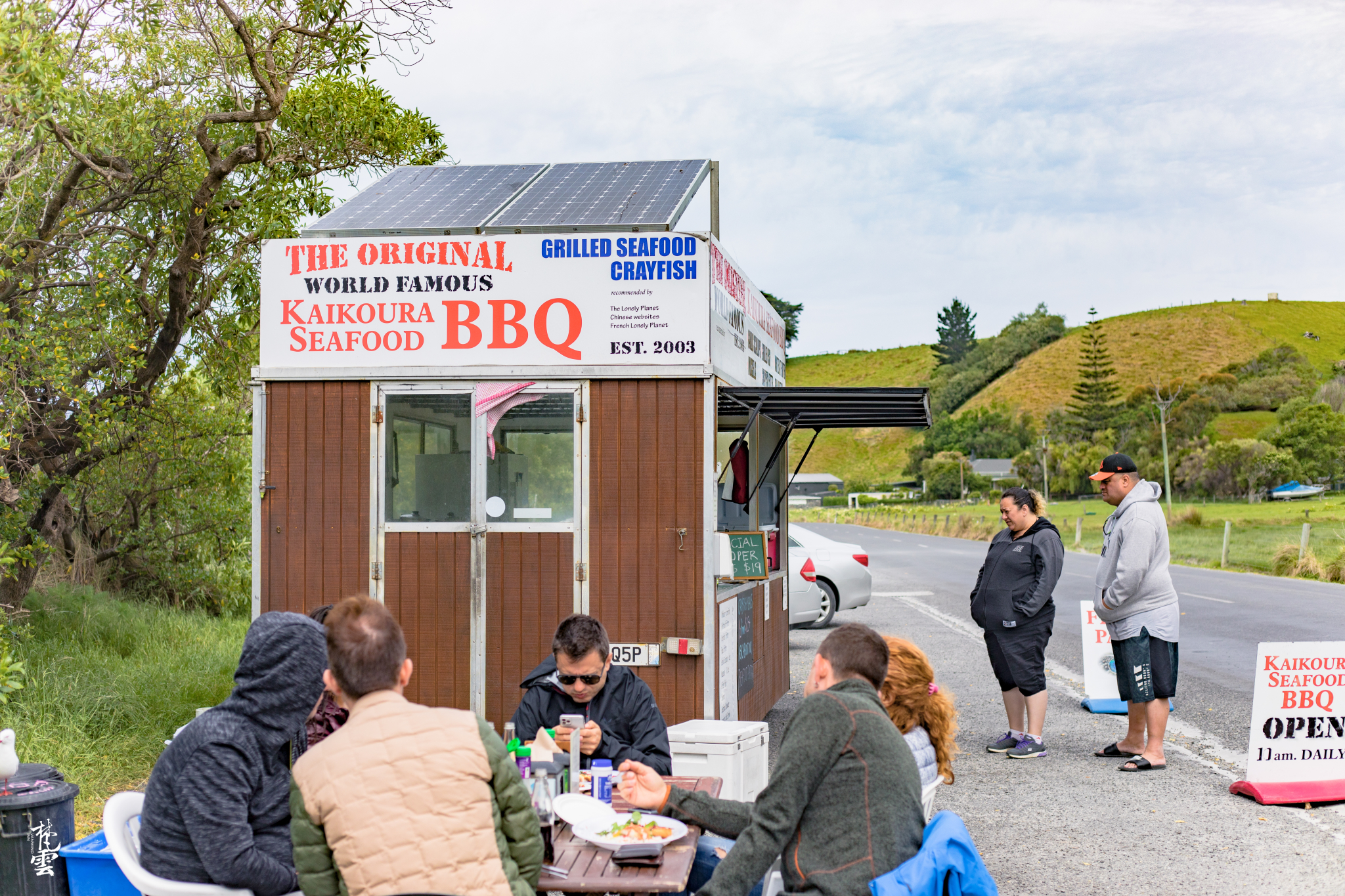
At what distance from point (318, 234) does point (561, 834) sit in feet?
15.8

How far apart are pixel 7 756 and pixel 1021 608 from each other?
582 centimetres

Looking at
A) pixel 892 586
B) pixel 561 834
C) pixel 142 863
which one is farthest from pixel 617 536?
pixel 892 586

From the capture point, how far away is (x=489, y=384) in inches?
285

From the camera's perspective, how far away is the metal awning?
759 cm

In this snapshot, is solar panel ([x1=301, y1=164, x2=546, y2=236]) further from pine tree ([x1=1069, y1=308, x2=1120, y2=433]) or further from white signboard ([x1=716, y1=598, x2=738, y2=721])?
pine tree ([x1=1069, y1=308, x2=1120, y2=433])

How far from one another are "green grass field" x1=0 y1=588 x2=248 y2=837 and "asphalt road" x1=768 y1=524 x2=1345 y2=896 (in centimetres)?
461

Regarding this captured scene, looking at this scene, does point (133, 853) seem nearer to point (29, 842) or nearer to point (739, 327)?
point (29, 842)

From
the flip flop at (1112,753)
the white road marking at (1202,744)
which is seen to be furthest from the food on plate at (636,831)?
the flip flop at (1112,753)

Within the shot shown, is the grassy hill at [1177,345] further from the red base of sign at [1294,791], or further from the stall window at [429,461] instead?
the stall window at [429,461]

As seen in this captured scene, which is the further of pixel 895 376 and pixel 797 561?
pixel 895 376

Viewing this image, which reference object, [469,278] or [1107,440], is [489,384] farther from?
[1107,440]

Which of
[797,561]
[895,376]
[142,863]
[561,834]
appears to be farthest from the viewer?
[895,376]

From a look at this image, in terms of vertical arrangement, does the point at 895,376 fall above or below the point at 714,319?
above

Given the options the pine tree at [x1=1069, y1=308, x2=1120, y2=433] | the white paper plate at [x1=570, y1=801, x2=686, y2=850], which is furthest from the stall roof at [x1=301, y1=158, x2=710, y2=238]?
the pine tree at [x1=1069, y1=308, x2=1120, y2=433]
